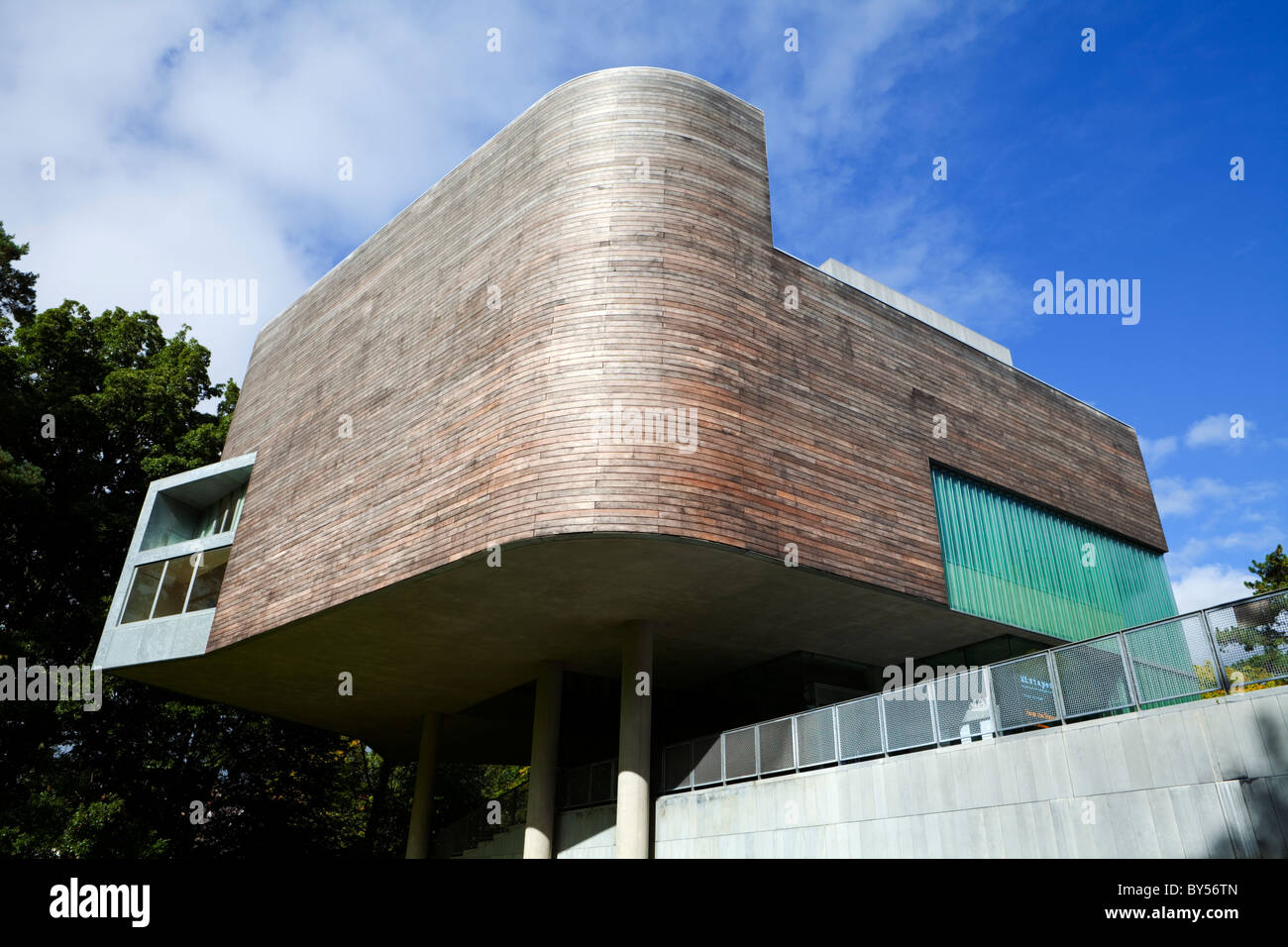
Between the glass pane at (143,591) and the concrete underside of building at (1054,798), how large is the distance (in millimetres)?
→ 14067

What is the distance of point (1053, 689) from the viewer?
35.0 ft

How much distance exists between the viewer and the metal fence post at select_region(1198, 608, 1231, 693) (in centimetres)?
909

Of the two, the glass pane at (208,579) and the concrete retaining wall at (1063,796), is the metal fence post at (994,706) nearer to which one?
the concrete retaining wall at (1063,796)

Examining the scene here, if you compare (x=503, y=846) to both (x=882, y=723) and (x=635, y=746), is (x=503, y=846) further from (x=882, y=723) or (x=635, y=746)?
(x=882, y=723)

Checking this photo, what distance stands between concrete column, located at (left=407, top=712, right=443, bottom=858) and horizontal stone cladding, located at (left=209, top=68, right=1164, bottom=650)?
7106 millimetres

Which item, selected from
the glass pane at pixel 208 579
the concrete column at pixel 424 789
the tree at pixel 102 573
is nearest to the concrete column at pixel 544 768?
the concrete column at pixel 424 789

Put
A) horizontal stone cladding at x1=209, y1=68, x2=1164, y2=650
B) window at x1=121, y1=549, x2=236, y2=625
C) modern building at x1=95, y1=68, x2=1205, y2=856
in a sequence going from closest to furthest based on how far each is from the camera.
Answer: horizontal stone cladding at x1=209, y1=68, x2=1164, y2=650, modern building at x1=95, y1=68, x2=1205, y2=856, window at x1=121, y1=549, x2=236, y2=625

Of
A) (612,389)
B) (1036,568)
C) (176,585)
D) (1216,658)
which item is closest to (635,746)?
(612,389)

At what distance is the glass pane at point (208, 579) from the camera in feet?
64.5

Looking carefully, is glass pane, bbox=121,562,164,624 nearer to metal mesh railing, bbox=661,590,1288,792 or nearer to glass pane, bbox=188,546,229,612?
glass pane, bbox=188,546,229,612

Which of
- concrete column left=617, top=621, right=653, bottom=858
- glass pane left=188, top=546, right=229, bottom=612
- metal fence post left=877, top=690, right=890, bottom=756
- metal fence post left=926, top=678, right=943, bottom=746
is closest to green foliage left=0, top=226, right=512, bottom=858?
glass pane left=188, top=546, right=229, bottom=612

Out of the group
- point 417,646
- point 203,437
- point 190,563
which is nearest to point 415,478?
point 417,646
